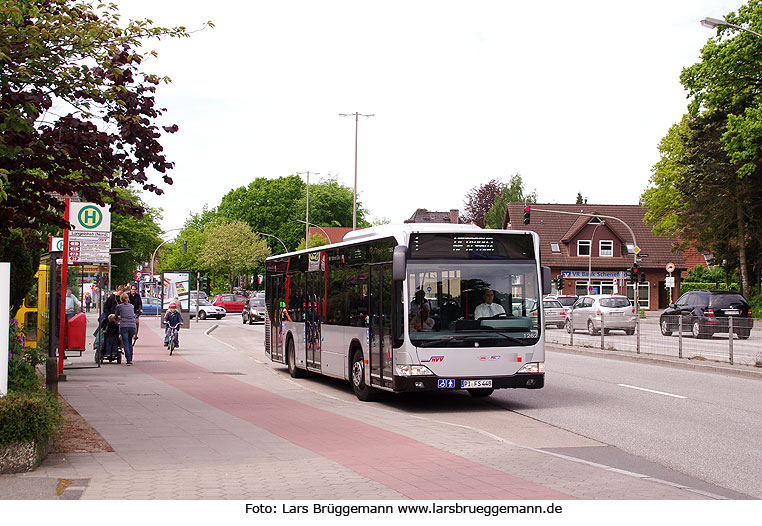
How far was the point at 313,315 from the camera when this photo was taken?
1806 cm

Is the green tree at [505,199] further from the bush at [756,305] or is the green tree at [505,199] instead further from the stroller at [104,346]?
the stroller at [104,346]

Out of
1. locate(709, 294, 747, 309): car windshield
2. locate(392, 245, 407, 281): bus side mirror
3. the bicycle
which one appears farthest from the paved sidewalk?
locate(709, 294, 747, 309): car windshield

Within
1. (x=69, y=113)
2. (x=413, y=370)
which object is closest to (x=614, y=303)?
(x=413, y=370)

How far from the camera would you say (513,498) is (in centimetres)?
697

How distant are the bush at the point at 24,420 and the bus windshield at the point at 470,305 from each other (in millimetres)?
6385

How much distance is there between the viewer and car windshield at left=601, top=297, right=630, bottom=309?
120ft

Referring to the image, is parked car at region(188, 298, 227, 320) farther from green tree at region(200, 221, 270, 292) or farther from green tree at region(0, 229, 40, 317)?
green tree at region(0, 229, 40, 317)

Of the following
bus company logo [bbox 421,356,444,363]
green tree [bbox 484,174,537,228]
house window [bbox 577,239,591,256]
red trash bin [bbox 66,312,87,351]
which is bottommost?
bus company logo [bbox 421,356,444,363]

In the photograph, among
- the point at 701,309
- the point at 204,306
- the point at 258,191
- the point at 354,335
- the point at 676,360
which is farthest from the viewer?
the point at 258,191

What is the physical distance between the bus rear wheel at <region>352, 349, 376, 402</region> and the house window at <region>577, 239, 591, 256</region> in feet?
222

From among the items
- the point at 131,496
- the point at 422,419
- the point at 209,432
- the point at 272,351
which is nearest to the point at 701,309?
the point at 272,351

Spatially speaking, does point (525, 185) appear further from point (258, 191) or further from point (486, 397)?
point (486, 397)

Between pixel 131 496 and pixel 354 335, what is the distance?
28.3ft

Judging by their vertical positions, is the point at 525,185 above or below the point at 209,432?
above
